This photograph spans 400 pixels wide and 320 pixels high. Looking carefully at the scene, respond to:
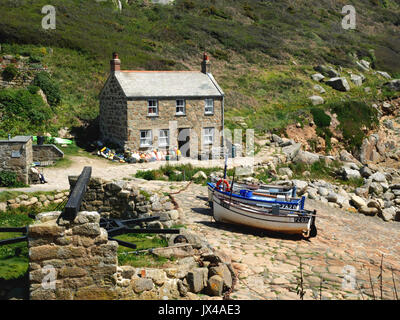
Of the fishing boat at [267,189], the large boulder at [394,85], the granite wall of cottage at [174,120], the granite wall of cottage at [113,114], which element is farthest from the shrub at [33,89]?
the large boulder at [394,85]

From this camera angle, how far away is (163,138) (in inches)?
1251

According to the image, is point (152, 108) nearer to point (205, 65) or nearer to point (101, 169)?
point (205, 65)

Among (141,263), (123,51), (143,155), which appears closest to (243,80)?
(123,51)

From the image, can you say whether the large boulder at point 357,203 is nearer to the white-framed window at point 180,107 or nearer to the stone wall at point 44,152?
the white-framed window at point 180,107

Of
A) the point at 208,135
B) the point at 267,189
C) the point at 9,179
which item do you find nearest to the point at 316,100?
the point at 208,135

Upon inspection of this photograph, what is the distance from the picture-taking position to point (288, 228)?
52.2ft

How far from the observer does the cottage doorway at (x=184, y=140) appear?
32594mm

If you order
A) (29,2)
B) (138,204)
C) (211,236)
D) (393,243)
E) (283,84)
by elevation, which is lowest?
(393,243)

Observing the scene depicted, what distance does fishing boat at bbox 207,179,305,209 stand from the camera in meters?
16.9

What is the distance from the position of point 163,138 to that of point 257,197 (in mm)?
15055

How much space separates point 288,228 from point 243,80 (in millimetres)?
35805

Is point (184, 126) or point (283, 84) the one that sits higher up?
point (283, 84)

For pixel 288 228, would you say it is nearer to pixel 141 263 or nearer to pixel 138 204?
pixel 138 204

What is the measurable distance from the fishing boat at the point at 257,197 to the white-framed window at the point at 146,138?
13189 millimetres
